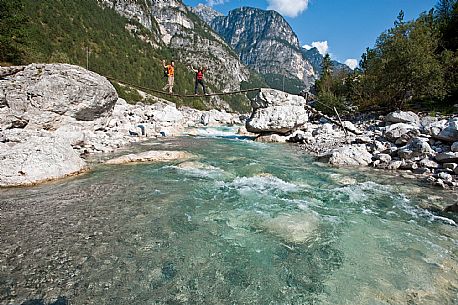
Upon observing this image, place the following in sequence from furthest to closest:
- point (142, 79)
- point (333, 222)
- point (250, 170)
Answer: point (142, 79), point (250, 170), point (333, 222)

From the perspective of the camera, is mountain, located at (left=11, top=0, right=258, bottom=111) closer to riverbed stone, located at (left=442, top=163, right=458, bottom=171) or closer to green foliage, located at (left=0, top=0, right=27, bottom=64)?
green foliage, located at (left=0, top=0, right=27, bottom=64)

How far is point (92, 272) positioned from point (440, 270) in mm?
5318

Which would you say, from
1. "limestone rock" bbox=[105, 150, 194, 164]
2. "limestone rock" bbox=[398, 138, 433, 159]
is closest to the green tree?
"limestone rock" bbox=[398, 138, 433, 159]

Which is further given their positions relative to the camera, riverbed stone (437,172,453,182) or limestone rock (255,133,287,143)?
limestone rock (255,133,287,143)

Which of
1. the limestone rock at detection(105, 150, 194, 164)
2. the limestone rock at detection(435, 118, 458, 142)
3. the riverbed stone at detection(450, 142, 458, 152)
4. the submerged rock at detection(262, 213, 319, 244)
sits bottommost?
the limestone rock at detection(105, 150, 194, 164)

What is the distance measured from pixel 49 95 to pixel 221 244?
1269cm

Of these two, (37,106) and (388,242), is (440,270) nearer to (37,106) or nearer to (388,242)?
(388,242)

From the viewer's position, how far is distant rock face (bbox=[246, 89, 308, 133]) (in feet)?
73.5

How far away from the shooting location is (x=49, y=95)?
44.4 feet

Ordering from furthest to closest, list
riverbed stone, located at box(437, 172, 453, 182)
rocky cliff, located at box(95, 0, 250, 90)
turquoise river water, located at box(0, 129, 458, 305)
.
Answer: rocky cliff, located at box(95, 0, 250, 90) < riverbed stone, located at box(437, 172, 453, 182) < turquoise river water, located at box(0, 129, 458, 305)

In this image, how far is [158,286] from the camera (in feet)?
12.7

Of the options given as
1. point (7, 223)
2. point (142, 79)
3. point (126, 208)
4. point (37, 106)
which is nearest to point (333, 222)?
point (126, 208)

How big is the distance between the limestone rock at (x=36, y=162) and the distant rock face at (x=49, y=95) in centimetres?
502

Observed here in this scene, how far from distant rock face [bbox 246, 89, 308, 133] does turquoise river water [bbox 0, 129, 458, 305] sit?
13815 millimetres
